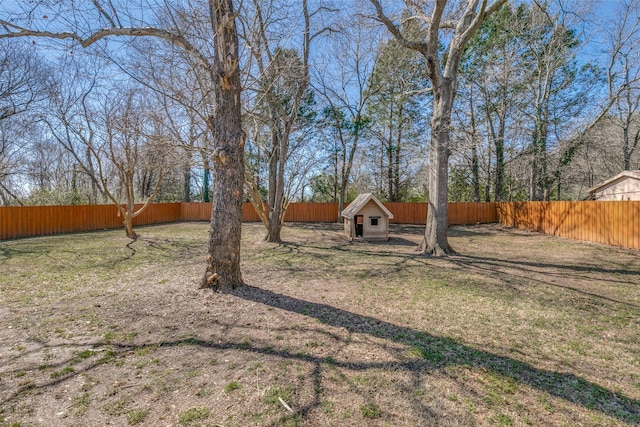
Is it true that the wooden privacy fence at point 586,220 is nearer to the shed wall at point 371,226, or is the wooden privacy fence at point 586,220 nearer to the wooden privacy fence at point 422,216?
the wooden privacy fence at point 422,216

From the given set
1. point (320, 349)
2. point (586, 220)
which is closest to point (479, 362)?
point (320, 349)

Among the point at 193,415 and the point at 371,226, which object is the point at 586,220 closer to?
the point at 371,226

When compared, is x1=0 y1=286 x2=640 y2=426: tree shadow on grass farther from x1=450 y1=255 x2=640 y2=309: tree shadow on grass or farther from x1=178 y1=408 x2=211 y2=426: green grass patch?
x1=450 y1=255 x2=640 y2=309: tree shadow on grass

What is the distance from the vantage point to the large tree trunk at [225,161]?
438cm

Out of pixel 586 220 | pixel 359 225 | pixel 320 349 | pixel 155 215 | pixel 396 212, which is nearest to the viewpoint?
pixel 320 349

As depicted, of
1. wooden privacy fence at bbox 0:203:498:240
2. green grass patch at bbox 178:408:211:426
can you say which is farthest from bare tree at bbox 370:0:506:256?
wooden privacy fence at bbox 0:203:498:240

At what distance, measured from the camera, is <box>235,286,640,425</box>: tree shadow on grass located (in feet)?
7.31

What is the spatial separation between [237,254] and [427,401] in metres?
3.25

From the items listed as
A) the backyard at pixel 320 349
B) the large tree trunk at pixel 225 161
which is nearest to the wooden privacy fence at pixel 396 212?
the backyard at pixel 320 349

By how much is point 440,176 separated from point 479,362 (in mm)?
6481

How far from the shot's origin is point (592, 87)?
15.1 metres

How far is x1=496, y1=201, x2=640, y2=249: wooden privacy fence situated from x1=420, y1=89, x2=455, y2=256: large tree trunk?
5.87 metres

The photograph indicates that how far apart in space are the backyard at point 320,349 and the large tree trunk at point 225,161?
48cm

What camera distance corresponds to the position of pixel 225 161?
4.39 m
